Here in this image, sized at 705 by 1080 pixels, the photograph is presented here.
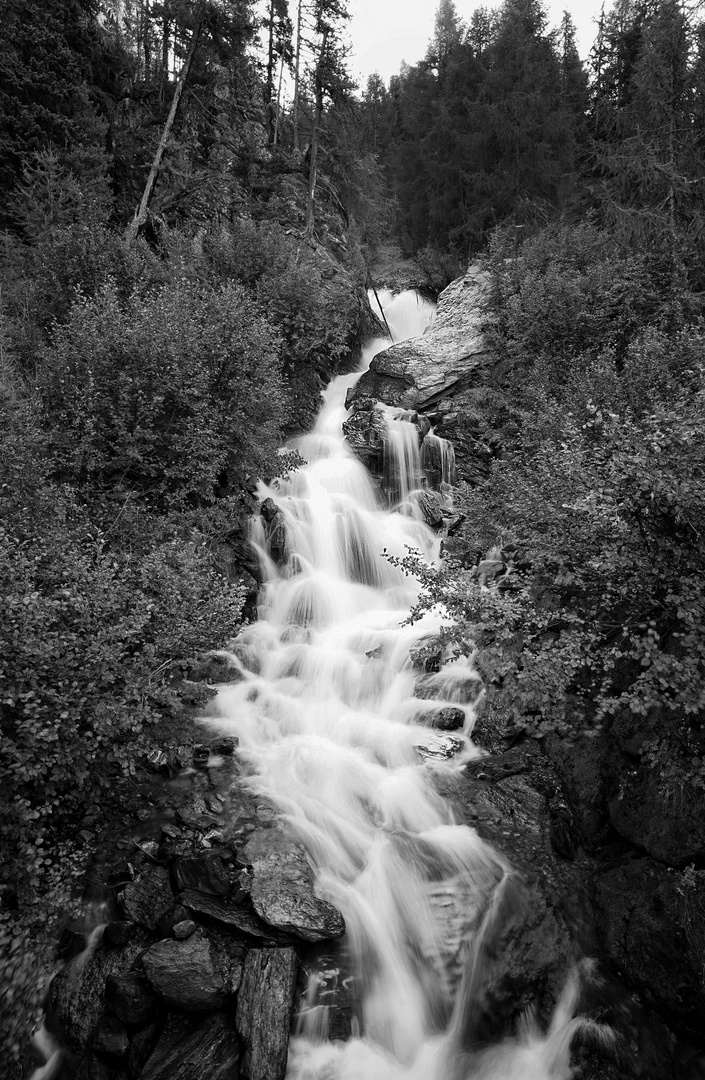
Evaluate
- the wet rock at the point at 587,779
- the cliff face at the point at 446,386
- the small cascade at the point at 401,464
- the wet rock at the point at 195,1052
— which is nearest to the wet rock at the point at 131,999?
the wet rock at the point at 195,1052

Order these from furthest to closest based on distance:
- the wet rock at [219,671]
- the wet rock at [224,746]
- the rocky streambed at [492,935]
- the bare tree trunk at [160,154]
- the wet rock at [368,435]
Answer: the bare tree trunk at [160,154]
the wet rock at [368,435]
the wet rock at [219,671]
the wet rock at [224,746]
the rocky streambed at [492,935]

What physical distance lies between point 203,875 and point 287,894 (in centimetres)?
84

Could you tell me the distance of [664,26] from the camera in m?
15.3

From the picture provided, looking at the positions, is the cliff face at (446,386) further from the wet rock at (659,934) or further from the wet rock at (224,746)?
the wet rock at (659,934)

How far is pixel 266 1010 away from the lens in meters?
4.91

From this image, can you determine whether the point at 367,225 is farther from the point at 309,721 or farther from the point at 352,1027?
the point at 352,1027

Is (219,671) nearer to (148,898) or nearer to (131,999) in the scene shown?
(148,898)

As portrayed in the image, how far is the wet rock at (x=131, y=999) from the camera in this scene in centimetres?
486

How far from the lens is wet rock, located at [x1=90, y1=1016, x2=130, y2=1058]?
186 inches

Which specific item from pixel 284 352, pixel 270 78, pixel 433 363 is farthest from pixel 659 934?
pixel 270 78

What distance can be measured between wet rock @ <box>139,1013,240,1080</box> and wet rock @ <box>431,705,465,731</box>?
4.25m

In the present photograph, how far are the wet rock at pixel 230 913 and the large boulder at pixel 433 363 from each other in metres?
14.2

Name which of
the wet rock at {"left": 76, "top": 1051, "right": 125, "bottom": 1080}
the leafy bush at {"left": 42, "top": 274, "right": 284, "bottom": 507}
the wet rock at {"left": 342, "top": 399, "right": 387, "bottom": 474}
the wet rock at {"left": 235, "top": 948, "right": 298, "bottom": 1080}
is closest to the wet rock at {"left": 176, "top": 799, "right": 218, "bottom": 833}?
the wet rock at {"left": 235, "top": 948, "right": 298, "bottom": 1080}

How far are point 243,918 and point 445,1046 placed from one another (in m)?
2.06
